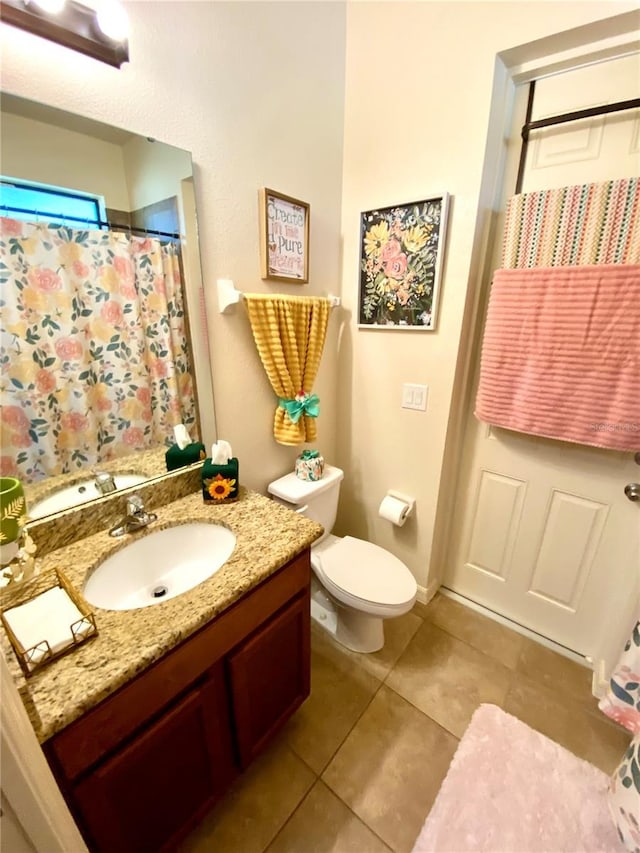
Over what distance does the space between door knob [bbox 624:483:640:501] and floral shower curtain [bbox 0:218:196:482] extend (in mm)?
1633

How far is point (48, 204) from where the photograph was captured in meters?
0.86

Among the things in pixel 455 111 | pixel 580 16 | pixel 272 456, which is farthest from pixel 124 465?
pixel 580 16

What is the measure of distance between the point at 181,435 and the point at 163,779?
2.98ft

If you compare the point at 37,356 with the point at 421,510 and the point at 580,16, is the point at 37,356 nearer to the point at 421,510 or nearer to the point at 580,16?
the point at 421,510

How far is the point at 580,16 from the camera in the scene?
3.41 feet

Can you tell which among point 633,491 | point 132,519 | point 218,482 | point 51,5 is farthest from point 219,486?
point 633,491

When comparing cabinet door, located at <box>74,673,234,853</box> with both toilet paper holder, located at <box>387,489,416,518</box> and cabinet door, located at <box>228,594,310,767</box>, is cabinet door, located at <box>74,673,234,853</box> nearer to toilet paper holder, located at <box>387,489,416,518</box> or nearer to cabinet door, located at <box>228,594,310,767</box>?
cabinet door, located at <box>228,594,310,767</box>

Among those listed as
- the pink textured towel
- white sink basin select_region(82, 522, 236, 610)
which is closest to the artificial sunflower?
white sink basin select_region(82, 522, 236, 610)

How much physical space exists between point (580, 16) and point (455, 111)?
1.20 ft

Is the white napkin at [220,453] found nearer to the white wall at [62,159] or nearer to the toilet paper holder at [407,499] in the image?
the white wall at [62,159]

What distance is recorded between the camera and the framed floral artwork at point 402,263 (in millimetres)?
1392

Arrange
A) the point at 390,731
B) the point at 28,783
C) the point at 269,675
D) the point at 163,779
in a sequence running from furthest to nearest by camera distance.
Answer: the point at 390,731 → the point at 269,675 → the point at 163,779 → the point at 28,783

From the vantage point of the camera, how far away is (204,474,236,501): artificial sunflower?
1226mm

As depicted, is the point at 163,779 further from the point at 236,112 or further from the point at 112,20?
the point at 236,112
